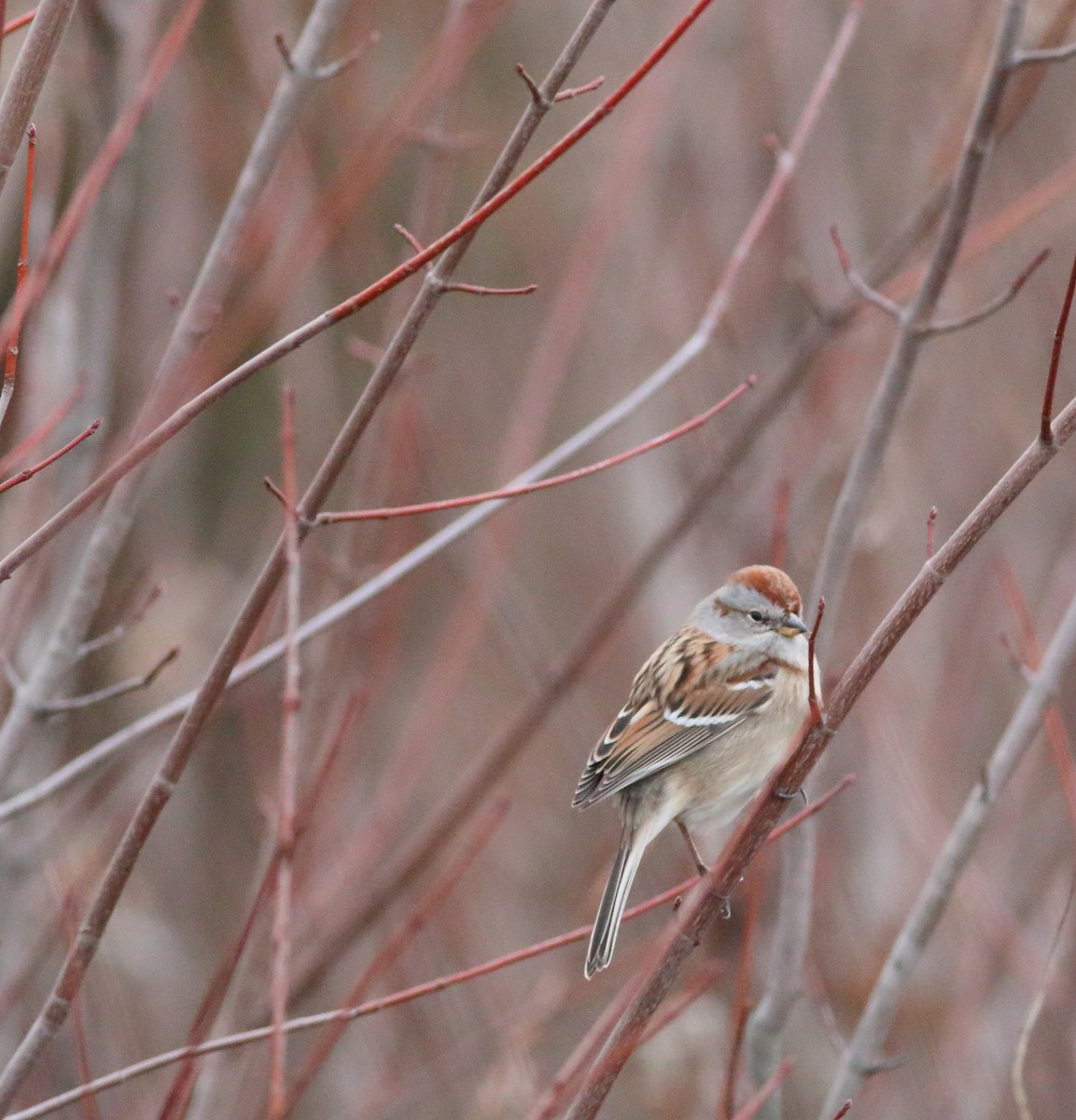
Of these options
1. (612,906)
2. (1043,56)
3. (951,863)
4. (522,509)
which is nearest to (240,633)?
(612,906)

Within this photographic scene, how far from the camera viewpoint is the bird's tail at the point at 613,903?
2629 millimetres

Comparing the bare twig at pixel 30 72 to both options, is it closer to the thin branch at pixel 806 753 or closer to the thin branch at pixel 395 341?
the thin branch at pixel 395 341

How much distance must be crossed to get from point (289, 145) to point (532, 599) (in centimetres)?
523

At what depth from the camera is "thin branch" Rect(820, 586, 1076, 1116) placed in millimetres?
2863

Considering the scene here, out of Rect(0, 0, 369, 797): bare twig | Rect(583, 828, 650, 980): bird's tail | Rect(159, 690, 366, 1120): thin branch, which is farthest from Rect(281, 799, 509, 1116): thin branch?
Rect(0, 0, 369, 797): bare twig

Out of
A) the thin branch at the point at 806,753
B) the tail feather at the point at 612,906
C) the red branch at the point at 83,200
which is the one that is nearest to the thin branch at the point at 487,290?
the red branch at the point at 83,200

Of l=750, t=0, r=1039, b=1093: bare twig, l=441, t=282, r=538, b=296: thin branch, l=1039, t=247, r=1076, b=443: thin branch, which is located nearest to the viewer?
l=1039, t=247, r=1076, b=443: thin branch

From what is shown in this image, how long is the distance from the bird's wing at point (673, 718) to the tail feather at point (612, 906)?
0.17 meters

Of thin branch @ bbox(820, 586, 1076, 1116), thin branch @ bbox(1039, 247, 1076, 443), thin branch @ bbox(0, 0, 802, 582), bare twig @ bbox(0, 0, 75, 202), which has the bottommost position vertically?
thin branch @ bbox(820, 586, 1076, 1116)

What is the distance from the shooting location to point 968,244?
4.12 m

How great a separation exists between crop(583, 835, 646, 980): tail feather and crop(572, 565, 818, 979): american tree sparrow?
0.10 ft

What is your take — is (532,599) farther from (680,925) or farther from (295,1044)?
(680,925)

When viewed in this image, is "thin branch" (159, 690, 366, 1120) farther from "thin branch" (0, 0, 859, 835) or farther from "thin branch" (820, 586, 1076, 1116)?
"thin branch" (820, 586, 1076, 1116)

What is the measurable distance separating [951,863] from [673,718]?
0.76 m
